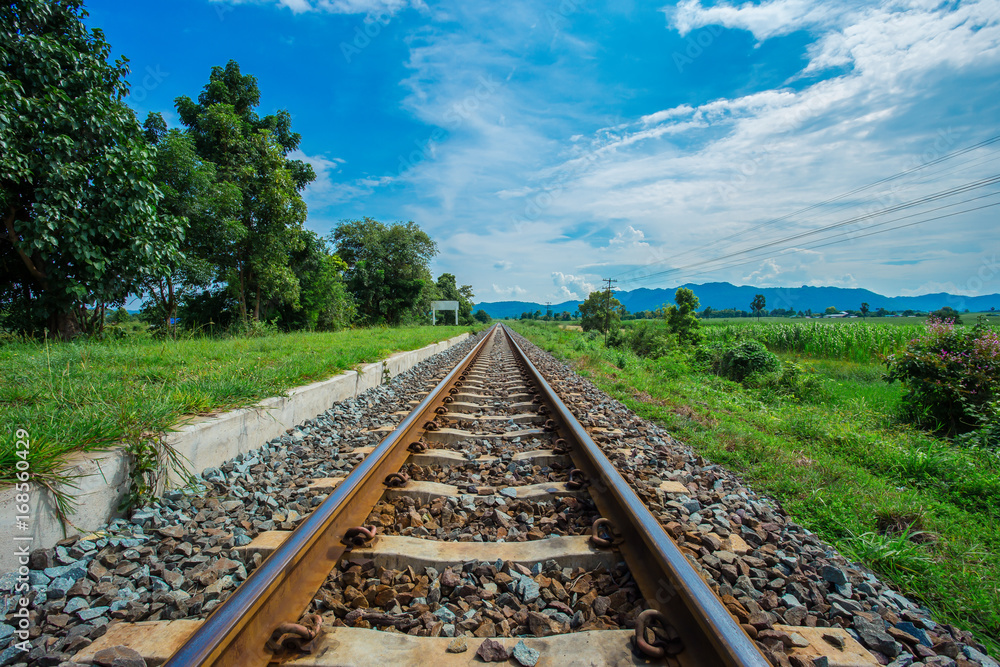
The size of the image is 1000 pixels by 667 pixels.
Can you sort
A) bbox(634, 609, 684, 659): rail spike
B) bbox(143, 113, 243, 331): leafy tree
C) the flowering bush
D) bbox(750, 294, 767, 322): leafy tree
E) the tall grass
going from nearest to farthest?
1. bbox(634, 609, 684, 659): rail spike
2. the flowering bush
3. bbox(143, 113, 243, 331): leafy tree
4. the tall grass
5. bbox(750, 294, 767, 322): leafy tree

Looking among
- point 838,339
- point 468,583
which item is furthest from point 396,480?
point 838,339

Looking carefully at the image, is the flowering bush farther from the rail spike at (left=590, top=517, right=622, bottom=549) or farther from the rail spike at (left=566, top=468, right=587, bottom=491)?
the rail spike at (left=590, top=517, right=622, bottom=549)

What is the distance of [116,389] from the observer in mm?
3195

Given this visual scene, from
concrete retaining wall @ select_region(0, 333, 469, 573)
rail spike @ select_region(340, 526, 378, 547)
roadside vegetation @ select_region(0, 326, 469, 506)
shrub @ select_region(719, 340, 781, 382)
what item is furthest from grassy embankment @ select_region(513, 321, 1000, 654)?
shrub @ select_region(719, 340, 781, 382)

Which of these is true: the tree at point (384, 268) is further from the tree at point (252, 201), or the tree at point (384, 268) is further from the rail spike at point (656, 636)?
the rail spike at point (656, 636)

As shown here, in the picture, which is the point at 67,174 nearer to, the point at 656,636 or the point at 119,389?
the point at 119,389

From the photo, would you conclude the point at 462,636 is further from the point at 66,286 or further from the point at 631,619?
the point at 66,286

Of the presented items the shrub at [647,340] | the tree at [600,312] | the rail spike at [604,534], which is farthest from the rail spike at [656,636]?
the tree at [600,312]

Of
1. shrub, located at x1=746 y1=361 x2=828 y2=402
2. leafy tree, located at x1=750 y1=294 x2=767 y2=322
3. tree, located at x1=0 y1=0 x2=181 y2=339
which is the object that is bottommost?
shrub, located at x1=746 y1=361 x2=828 y2=402

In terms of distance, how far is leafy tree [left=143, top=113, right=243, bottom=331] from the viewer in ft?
40.9

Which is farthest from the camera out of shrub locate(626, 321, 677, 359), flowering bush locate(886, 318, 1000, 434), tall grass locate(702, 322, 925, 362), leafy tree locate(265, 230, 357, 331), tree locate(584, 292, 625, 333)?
tree locate(584, 292, 625, 333)

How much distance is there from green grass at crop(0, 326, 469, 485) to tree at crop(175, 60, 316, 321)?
1119 cm

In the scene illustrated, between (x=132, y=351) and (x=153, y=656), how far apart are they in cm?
540

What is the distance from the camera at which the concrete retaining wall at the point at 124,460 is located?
69.4 inches
